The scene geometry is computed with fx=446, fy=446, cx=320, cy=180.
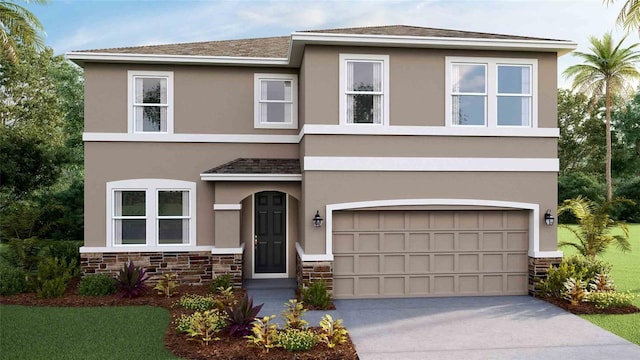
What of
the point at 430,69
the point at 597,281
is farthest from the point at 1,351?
the point at 597,281

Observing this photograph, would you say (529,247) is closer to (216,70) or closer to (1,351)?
(216,70)

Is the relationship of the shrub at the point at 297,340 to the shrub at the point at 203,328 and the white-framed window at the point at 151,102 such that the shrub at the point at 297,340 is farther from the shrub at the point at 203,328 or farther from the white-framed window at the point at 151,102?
the white-framed window at the point at 151,102

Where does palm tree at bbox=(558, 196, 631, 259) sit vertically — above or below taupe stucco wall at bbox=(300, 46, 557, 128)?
below

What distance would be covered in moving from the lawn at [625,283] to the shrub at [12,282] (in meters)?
12.8

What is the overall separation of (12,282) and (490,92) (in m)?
12.4

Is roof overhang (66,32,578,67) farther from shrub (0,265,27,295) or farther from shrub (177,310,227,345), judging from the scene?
shrub (177,310,227,345)

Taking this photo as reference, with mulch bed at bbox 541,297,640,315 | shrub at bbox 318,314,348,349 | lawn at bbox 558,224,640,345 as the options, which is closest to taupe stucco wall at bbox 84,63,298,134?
shrub at bbox 318,314,348,349

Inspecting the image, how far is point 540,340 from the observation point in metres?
7.90

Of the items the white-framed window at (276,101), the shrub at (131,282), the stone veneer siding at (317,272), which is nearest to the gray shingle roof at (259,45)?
the white-framed window at (276,101)

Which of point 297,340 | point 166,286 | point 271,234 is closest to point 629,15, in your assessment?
point 271,234

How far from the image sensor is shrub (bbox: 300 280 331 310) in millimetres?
9695

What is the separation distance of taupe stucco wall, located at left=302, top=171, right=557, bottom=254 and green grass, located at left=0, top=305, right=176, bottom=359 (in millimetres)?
3840

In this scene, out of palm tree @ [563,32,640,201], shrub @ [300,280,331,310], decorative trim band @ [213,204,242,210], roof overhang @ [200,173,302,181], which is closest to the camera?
shrub @ [300,280,331,310]

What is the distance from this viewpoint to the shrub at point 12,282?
1064 centimetres
